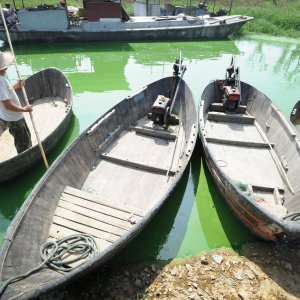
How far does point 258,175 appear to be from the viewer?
18.6ft

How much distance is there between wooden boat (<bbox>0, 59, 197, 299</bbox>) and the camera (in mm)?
3293

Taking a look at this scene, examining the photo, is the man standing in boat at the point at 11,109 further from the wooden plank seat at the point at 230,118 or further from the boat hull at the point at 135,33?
the boat hull at the point at 135,33

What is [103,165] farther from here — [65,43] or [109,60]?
[65,43]

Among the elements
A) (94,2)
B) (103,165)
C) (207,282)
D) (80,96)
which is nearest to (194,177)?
(103,165)

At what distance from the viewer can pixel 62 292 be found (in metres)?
3.71

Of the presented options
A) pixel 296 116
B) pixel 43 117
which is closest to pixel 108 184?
pixel 43 117

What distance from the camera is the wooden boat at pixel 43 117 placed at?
17.4ft

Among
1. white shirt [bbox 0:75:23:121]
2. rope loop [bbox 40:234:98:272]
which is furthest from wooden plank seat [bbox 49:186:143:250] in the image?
white shirt [bbox 0:75:23:121]

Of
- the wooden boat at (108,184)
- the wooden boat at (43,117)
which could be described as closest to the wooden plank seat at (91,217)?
the wooden boat at (108,184)

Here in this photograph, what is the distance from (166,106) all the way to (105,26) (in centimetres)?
1278

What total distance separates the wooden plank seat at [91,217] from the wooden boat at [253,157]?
1.88 metres

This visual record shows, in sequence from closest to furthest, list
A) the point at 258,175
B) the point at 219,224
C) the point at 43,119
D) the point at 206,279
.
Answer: the point at 206,279, the point at 219,224, the point at 258,175, the point at 43,119

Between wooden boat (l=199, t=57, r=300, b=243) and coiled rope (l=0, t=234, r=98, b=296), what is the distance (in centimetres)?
250

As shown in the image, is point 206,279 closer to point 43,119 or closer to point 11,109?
point 11,109
